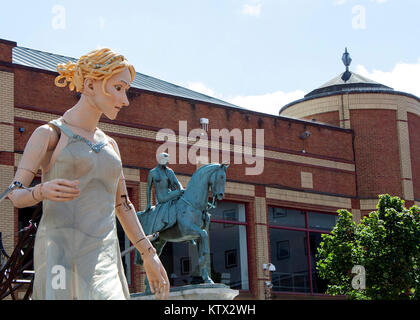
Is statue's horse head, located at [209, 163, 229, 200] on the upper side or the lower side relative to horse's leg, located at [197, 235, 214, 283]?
upper

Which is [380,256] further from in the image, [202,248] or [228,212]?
[228,212]

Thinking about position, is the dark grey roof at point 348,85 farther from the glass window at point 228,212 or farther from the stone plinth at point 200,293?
the stone plinth at point 200,293

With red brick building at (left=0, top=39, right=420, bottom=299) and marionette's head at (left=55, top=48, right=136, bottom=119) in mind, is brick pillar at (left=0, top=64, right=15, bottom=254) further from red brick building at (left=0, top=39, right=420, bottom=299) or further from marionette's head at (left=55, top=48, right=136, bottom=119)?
marionette's head at (left=55, top=48, right=136, bottom=119)

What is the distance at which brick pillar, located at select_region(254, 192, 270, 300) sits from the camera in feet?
101

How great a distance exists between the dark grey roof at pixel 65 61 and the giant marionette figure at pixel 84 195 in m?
22.3

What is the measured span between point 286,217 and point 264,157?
2.61 metres

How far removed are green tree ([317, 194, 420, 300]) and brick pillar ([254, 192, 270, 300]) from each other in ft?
20.5

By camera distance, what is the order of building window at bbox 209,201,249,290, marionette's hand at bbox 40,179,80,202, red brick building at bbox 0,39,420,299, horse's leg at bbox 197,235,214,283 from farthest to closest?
building window at bbox 209,201,249,290
red brick building at bbox 0,39,420,299
horse's leg at bbox 197,235,214,283
marionette's hand at bbox 40,179,80,202

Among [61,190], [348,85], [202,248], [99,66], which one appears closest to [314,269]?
[348,85]

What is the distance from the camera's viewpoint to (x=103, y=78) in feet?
20.7

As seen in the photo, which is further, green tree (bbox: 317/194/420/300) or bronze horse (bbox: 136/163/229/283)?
green tree (bbox: 317/194/420/300)

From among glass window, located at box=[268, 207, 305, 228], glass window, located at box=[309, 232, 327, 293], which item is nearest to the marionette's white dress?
glass window, located at box=[268, 207, 305, 228]

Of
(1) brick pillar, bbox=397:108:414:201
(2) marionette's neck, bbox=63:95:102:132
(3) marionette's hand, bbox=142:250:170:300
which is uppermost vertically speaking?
(1) brick pillar, bbox=397:108:414:201

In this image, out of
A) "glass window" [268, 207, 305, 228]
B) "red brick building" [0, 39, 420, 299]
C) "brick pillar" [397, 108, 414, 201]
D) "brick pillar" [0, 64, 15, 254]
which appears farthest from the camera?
"brick pillar" [397, 108, 414, 201]
